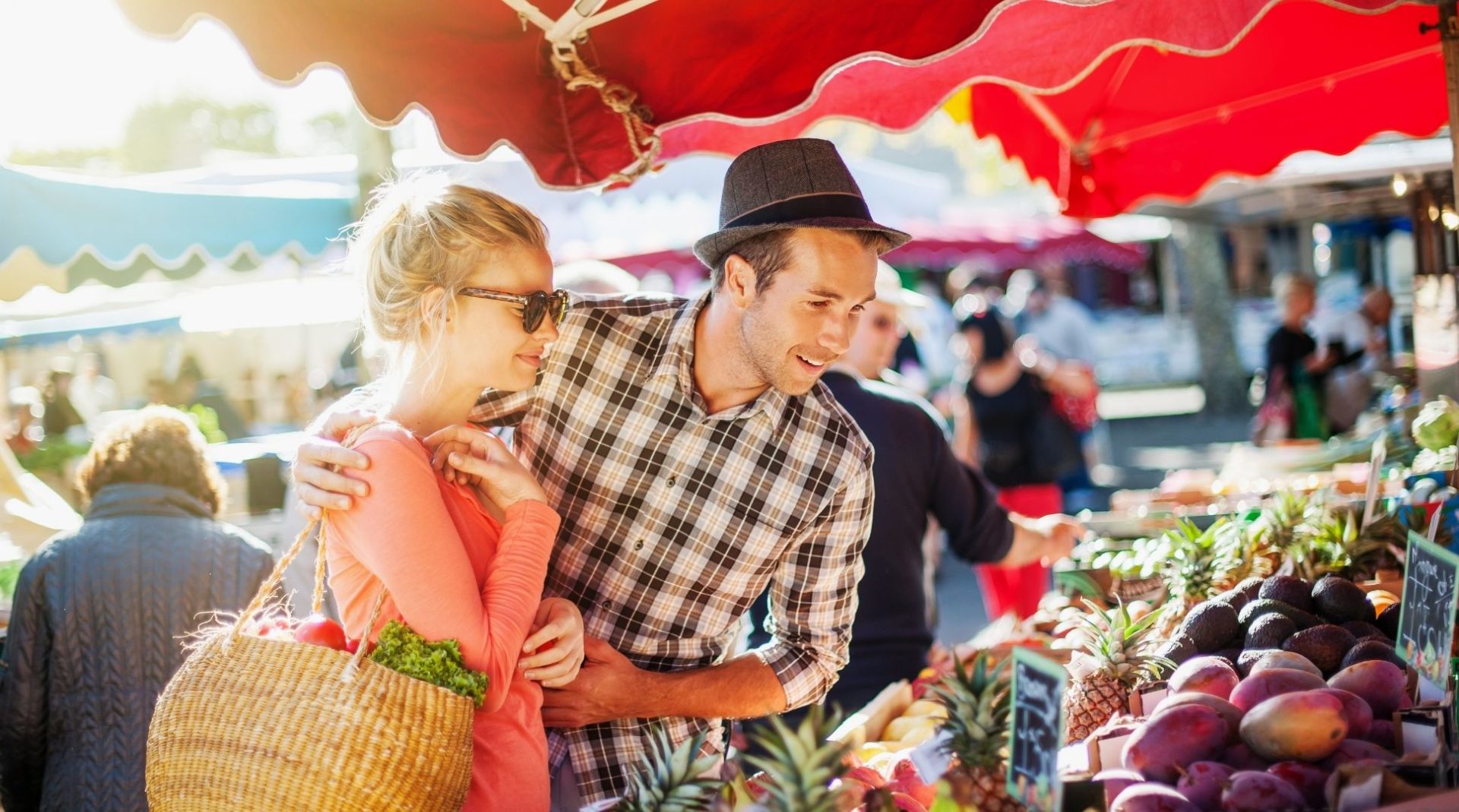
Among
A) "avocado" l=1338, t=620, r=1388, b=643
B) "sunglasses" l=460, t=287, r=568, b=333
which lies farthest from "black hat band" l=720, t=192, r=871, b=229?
"avocado" l=1338, t=620, r=1388, b=643

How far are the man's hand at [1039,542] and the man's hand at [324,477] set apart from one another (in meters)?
3.03

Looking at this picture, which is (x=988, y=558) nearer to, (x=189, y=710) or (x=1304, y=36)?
(x=1304, y=36)

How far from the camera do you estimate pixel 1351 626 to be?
2600 mm

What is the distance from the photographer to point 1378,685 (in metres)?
2.15

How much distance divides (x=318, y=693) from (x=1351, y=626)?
6.71ft

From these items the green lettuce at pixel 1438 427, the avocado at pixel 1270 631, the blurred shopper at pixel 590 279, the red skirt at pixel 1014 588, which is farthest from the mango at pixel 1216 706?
the red skirt at pixel 1014 588

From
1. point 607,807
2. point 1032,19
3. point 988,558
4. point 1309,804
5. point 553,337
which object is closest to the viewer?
point 1309,804

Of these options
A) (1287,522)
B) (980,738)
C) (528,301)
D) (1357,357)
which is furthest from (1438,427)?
(1357,357)

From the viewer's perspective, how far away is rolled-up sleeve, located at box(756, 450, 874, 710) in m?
2.69

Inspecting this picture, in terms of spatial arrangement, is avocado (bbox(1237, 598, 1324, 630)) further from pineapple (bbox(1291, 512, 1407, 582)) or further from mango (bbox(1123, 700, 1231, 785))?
pineapple (bbox(1291, 512, 1407, 582))

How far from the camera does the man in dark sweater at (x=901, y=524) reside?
4.29 meters

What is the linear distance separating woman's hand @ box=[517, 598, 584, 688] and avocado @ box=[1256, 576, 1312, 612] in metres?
1.55

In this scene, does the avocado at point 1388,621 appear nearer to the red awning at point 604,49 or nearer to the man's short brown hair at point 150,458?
the red awning at point 604,49

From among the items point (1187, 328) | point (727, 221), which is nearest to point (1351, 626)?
point (727, 221)
